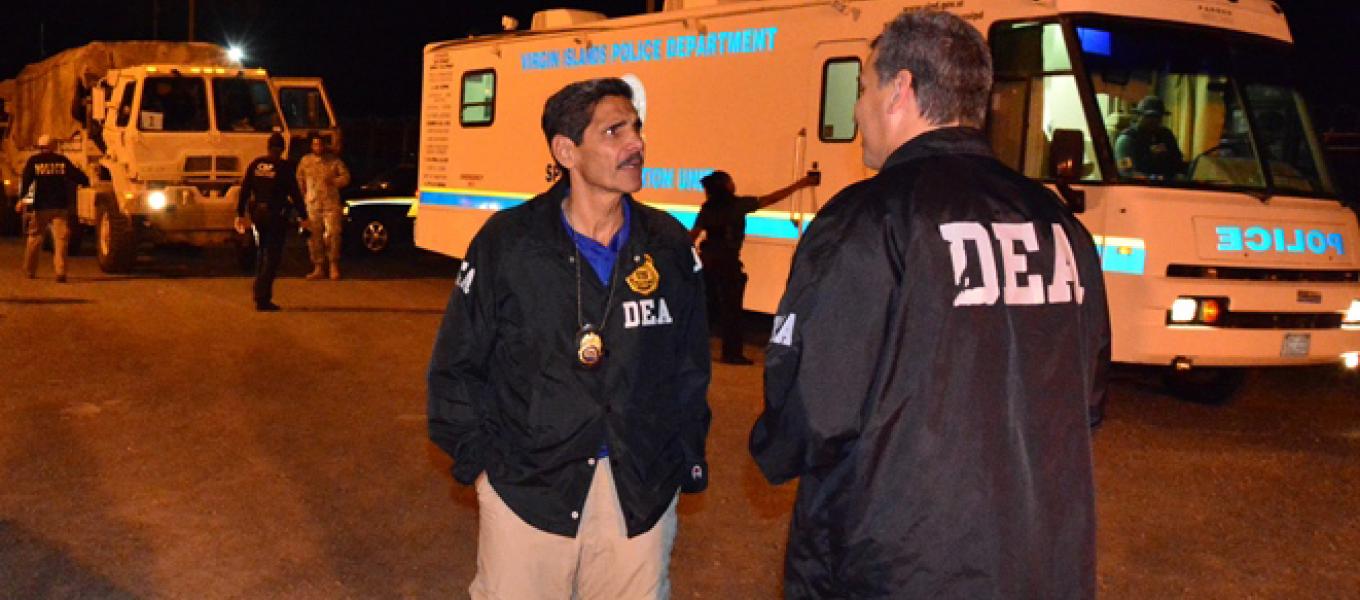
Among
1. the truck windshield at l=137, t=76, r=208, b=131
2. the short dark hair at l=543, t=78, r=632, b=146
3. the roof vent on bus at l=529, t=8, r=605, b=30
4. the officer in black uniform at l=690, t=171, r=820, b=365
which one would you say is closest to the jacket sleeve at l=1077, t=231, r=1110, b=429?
the short dark hair at l=543, t=78, r=632, b=146

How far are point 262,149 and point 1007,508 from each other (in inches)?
708

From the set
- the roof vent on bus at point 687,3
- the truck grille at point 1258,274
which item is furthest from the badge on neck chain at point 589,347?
the roof vent on bus at point 687,3

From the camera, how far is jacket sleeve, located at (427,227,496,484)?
3674 millimetres

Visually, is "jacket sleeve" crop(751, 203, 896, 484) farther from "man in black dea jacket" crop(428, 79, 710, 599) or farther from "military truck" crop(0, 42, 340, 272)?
"military truck" crop(0, 42, 340, 272)

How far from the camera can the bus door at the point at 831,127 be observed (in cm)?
1149

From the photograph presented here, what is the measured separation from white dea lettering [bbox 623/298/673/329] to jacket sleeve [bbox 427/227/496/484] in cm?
34

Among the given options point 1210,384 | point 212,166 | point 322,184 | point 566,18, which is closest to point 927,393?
point 1210,384

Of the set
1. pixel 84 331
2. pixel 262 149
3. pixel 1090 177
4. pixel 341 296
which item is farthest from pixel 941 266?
pixel 262 149

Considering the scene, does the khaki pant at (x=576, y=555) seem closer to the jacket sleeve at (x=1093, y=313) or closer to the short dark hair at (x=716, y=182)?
the jacket sleeve at (x=1093, y=313)

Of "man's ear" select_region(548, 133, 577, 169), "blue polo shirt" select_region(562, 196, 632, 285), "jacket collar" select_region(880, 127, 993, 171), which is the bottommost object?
"blue polo shirt" select_region(562, 196, 632, 285)

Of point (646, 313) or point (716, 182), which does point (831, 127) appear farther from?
point (646, 313)

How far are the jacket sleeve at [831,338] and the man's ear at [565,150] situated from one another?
49.4 inches

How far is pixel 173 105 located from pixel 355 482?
42.5ft

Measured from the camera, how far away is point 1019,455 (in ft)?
8.61
